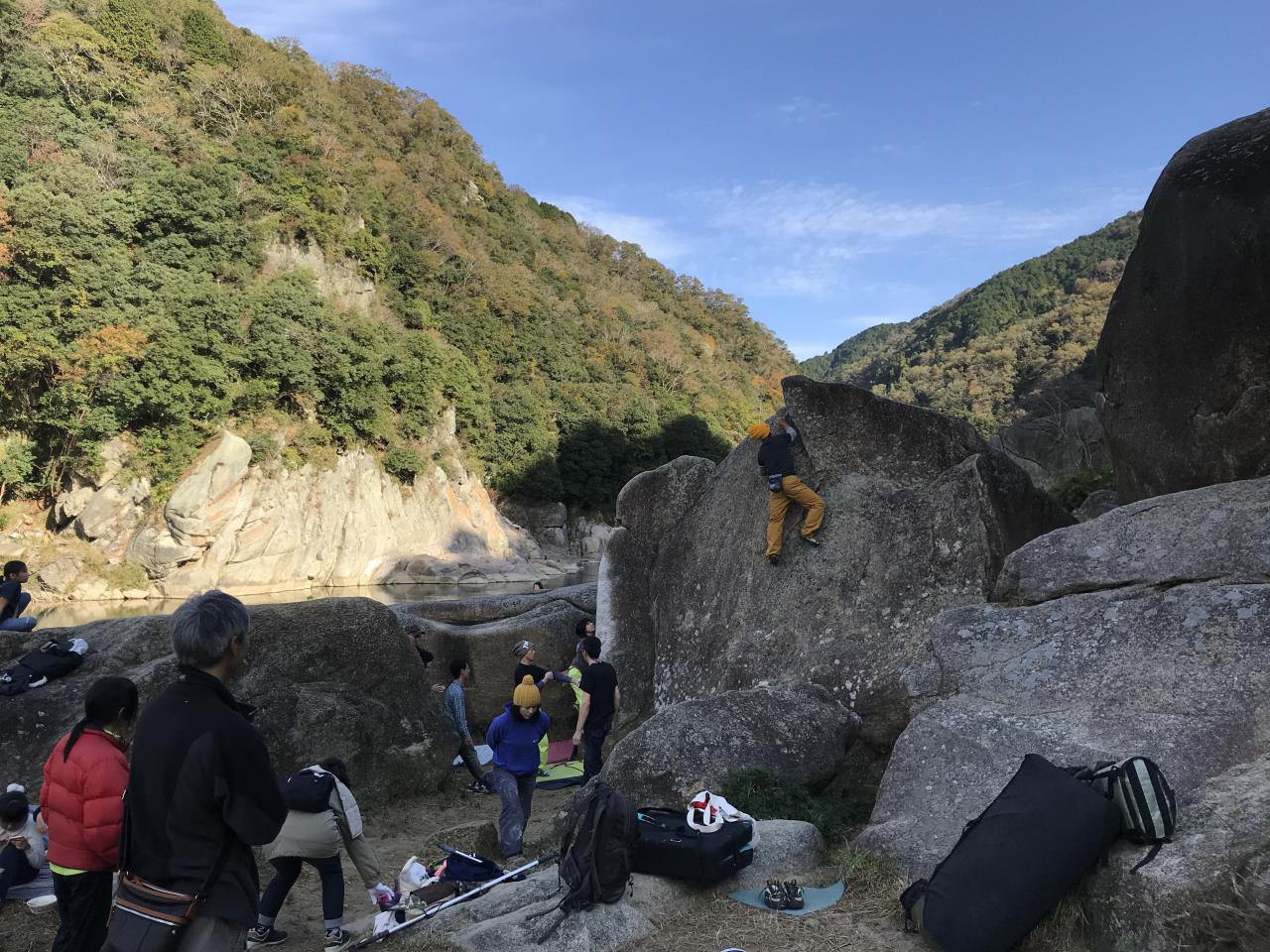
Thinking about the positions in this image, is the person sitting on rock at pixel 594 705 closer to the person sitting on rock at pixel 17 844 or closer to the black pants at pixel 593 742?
the black pants at pixel 593 742

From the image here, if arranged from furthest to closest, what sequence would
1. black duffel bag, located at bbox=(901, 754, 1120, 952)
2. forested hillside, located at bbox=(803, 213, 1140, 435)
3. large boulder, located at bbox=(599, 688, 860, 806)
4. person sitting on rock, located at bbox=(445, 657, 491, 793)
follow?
forested hillside, located at bbox=(803, 213, 1140, 435) → person sitting on rock, located at bbox=(445, 657, 491, 793) → large boulder, located at bbox=(599, 688, 860, 806) → black duffel bag, located at bbox=(901, 754, 1120, 952)

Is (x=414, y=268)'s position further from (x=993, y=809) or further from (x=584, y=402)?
(x=993, y=809)

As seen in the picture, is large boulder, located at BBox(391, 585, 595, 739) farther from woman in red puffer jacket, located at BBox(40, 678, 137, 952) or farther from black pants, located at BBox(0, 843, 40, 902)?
woman in red puffer jacket, located at BBox(40, 678, 137, 952)

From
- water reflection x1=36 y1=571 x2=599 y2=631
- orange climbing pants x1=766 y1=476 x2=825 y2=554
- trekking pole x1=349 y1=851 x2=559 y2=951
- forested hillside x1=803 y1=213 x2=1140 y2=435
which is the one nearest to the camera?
trekking pole x1=349 y1=851 x2=559 y2=951

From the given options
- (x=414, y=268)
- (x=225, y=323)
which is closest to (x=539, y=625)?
(x=225, y=323)

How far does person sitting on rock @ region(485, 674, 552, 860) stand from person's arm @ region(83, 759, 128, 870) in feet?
10.2

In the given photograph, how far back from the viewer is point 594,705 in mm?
8195

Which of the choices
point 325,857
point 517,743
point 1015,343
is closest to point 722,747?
point 517,743

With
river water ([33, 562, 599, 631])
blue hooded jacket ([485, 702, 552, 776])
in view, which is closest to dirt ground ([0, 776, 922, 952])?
blue hooded jacket ([485, 702, 552, 776])

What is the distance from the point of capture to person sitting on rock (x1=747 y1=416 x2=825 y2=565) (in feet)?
26.5

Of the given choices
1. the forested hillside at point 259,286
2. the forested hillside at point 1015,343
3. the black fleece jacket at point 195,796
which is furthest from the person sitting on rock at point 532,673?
the forested hillside at point 259,286

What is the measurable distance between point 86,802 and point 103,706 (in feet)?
Answer: 1.25

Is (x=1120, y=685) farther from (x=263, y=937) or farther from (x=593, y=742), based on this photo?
(x=263, y=937)

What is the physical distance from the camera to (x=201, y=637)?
2.83 metres
